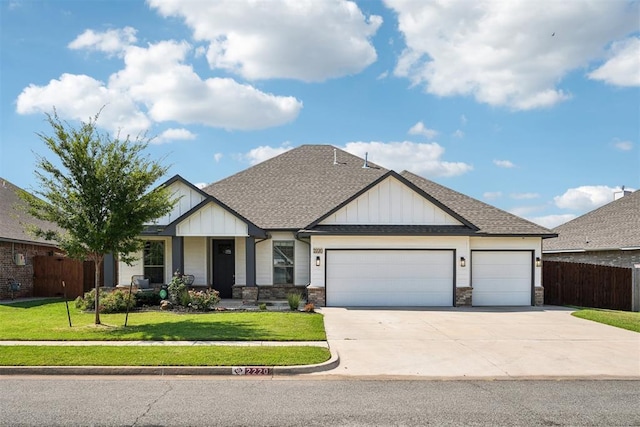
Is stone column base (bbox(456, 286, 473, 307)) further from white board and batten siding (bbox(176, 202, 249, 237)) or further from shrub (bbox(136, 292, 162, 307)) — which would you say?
shrub (bbox(136, 292, 162, 307))

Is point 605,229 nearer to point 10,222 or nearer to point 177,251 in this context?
point 177,251

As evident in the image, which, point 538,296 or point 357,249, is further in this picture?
point 538,296

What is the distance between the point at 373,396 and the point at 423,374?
1682mm

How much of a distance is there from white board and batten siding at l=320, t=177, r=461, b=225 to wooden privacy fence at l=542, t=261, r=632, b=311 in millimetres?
6102

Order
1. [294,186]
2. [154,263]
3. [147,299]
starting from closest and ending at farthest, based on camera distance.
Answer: [147,299]
[154,263]
[294,186]

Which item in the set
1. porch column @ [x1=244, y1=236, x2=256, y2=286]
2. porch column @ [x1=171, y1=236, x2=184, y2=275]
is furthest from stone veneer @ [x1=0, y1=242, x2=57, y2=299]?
porch column @ [x1=244, y1=236, x2=256, y2=286]

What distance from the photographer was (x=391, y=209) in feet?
63.8

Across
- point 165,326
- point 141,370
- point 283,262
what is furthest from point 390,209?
point 141,370

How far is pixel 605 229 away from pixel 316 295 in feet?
52.1

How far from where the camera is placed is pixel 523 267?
20.2 metres

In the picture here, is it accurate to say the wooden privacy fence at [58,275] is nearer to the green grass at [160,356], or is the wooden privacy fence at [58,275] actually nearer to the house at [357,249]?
the house at [357,249]

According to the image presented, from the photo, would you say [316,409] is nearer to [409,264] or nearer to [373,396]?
[373,396]

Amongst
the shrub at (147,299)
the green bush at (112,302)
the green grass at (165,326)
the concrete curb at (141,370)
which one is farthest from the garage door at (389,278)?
the concrete curb at (141,370)

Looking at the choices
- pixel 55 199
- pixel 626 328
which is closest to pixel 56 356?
pixel 55 199
